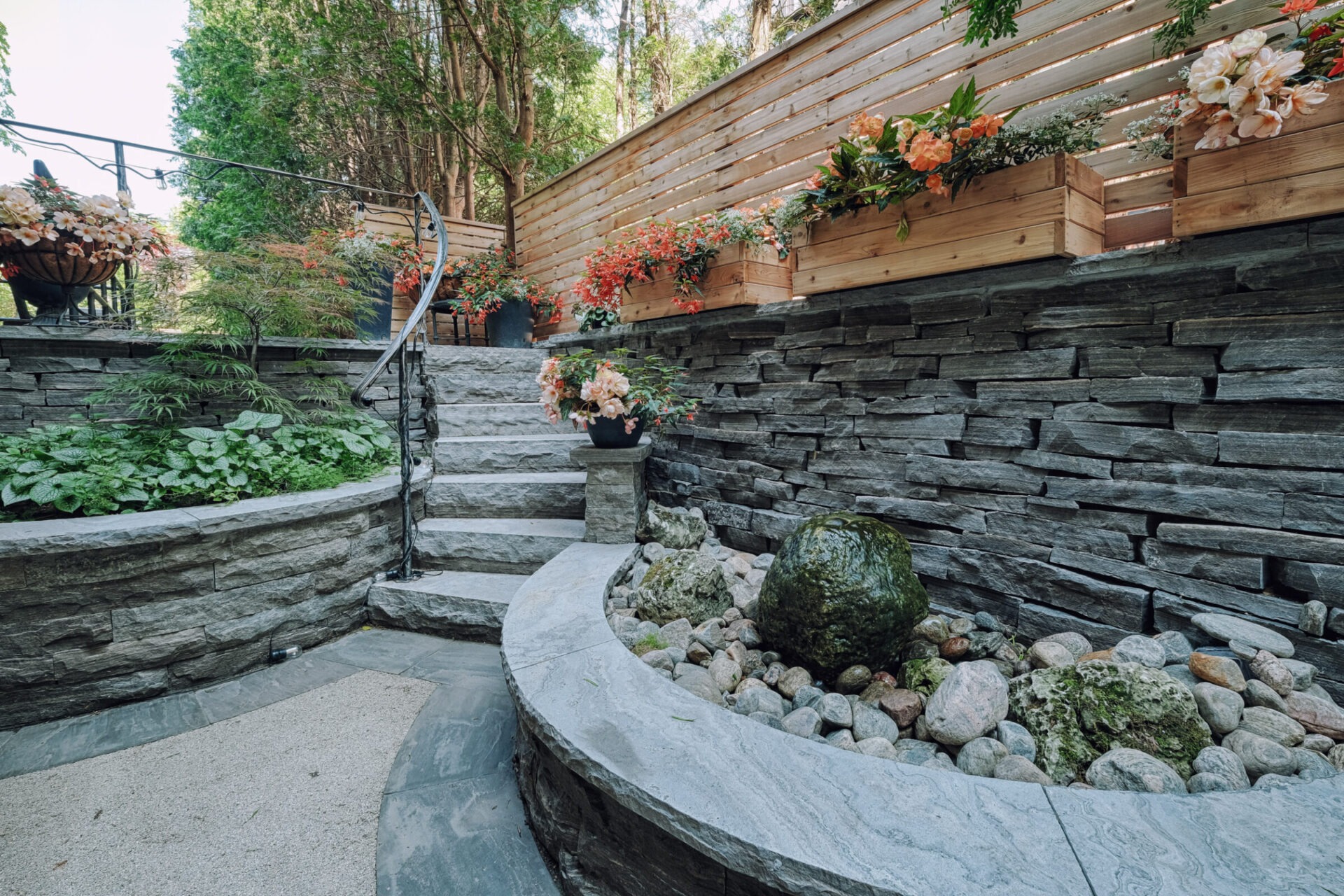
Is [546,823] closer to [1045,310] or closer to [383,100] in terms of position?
[1045,310]

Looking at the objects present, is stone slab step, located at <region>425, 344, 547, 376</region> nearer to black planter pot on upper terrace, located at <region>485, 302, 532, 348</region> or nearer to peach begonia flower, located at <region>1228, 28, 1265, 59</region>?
black planter pot on upper terrace, located at <region>485, 302, 532, 348</region>

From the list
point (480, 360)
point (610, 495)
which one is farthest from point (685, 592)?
point (480, 360)

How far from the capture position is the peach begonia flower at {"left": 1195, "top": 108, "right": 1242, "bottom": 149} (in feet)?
3.73

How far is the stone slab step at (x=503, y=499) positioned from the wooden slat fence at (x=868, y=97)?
1773 mm

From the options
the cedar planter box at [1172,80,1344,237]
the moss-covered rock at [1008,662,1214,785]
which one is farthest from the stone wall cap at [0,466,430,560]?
the cedar planter box at [1172,80,1344,237]

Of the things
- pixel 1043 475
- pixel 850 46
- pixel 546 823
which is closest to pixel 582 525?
pixel 546 823

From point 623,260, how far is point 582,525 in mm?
1235

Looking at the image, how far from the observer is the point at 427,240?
186 inches

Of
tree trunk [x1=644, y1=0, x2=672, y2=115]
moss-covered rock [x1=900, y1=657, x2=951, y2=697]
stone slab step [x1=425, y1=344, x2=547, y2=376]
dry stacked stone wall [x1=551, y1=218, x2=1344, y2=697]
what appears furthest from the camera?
tree trunk [x1=644, y1=0, x2=672, y2=115]

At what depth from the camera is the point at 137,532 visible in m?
1.80

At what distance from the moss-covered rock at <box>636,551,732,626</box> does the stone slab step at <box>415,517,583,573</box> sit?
2.14 feet

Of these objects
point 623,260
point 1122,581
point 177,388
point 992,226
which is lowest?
point 1122,581

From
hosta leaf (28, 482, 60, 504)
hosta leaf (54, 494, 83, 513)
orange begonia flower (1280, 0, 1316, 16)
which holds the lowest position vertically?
hosta leaf (54, 494, 83, 513)

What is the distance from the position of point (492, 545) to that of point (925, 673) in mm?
1791
